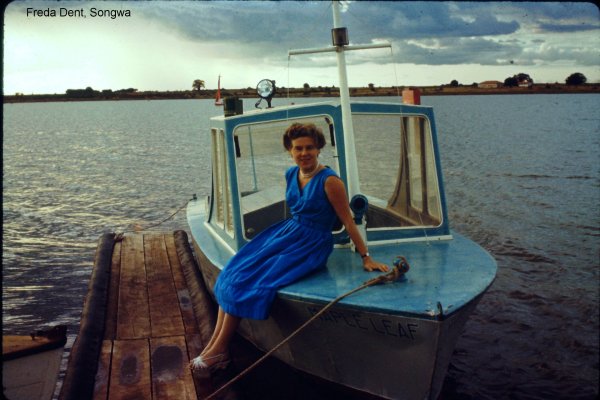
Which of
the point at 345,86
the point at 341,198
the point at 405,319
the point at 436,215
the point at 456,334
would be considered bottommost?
the point at 456,334

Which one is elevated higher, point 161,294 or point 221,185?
point 221,185

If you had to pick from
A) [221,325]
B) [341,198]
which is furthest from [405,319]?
[221,325]

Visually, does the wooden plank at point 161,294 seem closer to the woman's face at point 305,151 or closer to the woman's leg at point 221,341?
the woman's leg at point 221,341

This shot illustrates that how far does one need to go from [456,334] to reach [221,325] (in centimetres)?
235

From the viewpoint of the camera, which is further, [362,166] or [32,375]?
[362,166]

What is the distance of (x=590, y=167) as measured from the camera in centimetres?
2519

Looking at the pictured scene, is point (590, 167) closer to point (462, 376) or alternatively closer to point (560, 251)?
point (560, 251)

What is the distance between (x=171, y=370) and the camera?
5984 mm

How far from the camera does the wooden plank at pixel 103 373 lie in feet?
18.2

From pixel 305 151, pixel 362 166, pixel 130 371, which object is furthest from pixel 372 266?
pixel 130 371

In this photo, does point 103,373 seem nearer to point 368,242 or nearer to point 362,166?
point 368,242

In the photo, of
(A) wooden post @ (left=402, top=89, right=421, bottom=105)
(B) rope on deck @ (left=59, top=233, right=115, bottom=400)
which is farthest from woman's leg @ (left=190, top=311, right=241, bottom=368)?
(A) wooden post @ (left=402, top=89, right=421, bottom=105)

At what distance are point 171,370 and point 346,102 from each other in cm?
353

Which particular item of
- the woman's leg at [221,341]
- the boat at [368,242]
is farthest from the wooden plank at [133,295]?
the woman's leg at [221,341]
